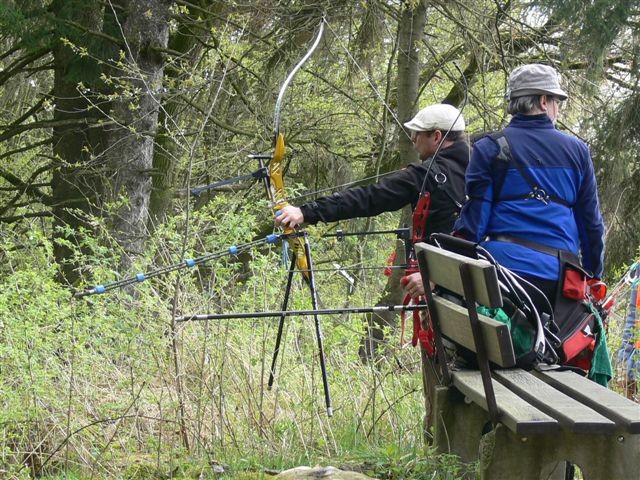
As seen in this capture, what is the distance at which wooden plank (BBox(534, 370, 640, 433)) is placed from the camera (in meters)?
A: 2.85

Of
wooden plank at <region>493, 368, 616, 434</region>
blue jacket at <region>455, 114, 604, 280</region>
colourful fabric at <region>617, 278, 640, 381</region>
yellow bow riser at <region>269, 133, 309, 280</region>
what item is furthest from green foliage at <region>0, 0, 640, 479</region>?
colourful fabric at <region>617, 278, 640, 381</region>

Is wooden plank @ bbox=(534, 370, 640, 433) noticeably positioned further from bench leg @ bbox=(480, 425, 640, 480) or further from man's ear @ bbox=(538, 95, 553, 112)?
man's ear @ bbox=(538, 95, 553, 112)

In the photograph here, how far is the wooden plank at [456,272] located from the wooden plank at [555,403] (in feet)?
1.22

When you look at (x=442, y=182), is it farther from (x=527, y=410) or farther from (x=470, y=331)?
(x=527, y=410)

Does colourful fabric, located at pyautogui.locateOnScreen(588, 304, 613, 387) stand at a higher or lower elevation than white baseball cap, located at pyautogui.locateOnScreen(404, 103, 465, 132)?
lower

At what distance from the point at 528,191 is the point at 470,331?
2.31 feet

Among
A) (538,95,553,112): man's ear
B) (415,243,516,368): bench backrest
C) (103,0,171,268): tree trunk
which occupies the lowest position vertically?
(415,243,516,368): bench backrest

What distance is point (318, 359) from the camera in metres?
5.23

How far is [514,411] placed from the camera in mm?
2908

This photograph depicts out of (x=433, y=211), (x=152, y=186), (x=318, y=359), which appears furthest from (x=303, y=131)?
(x=433, y=211)

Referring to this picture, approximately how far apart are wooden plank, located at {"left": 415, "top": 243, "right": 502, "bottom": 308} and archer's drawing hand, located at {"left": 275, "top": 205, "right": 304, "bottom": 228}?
92 cm

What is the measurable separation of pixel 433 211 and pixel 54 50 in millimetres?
6193

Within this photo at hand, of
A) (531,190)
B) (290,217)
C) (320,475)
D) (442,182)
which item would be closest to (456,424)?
(320,475)

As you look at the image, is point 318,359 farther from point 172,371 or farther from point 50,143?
point 50,143
